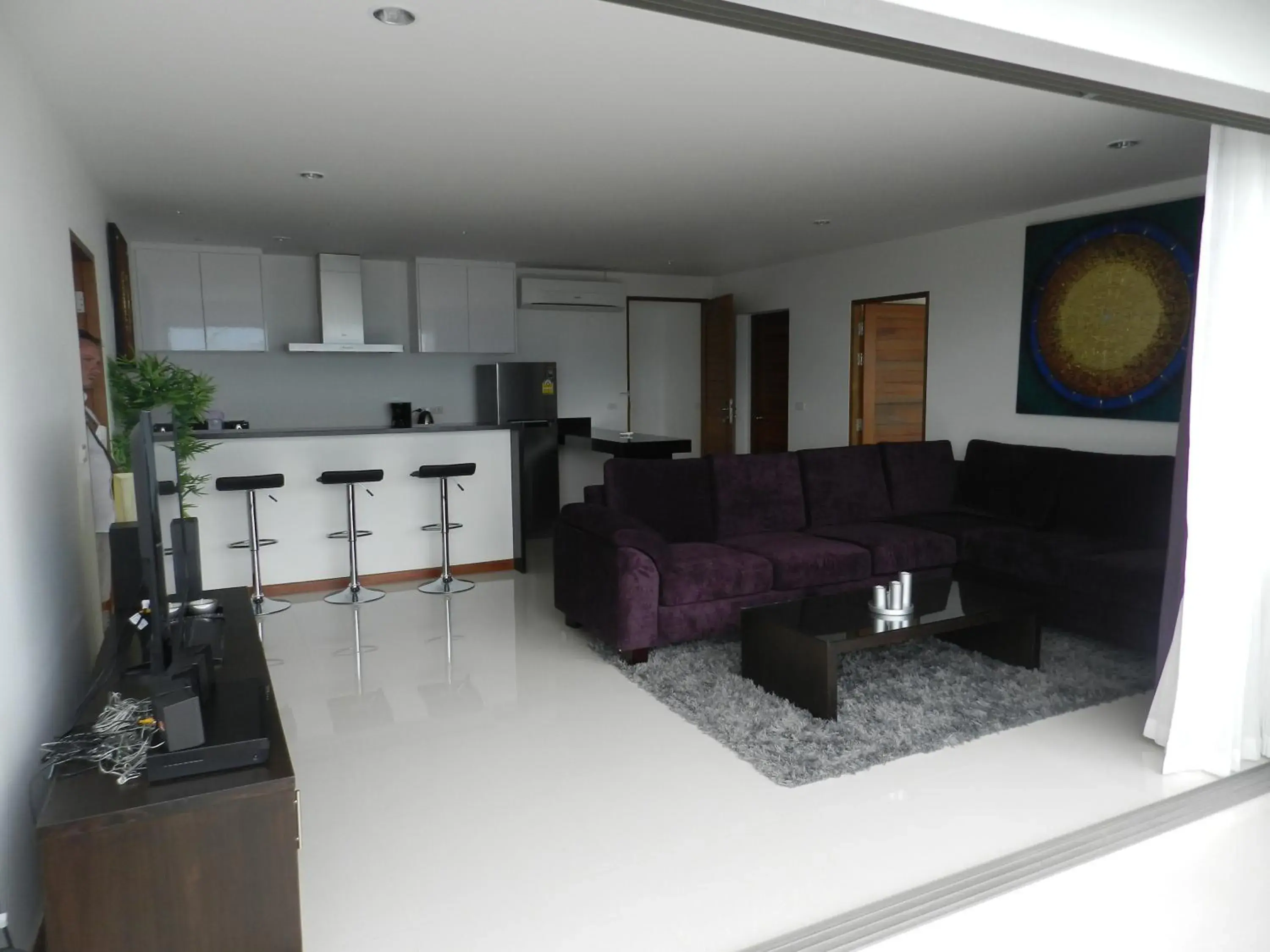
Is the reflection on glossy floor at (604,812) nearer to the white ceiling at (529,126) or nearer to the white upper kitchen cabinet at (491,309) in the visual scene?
the white ceiling at (529,126)

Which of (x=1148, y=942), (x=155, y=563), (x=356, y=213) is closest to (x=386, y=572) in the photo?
(x=356, y=213)

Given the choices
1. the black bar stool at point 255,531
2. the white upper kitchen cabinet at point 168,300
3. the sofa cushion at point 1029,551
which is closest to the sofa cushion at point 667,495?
the sofa cushion at point 1029,551

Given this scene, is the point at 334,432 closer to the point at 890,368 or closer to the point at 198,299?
the point at 198,299

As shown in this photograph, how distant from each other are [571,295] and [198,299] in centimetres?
317

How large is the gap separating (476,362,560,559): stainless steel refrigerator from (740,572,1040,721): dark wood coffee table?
314 centimetres

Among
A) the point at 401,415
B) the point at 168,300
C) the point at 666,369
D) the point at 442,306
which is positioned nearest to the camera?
the point at 168,300

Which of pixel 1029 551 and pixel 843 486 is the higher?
pixel 843 486

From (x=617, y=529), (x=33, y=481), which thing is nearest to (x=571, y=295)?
(x=617, y=529)

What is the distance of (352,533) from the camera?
5.42 metres

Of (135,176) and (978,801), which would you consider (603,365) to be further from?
(978,801)

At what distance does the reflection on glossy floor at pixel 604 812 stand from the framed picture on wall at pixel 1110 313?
2.19 m

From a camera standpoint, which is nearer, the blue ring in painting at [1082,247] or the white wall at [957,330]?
the blue ring in painting at [1082,247]

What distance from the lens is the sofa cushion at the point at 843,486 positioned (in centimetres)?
536

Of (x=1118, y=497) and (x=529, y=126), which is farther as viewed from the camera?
(x=1118, y=497)
